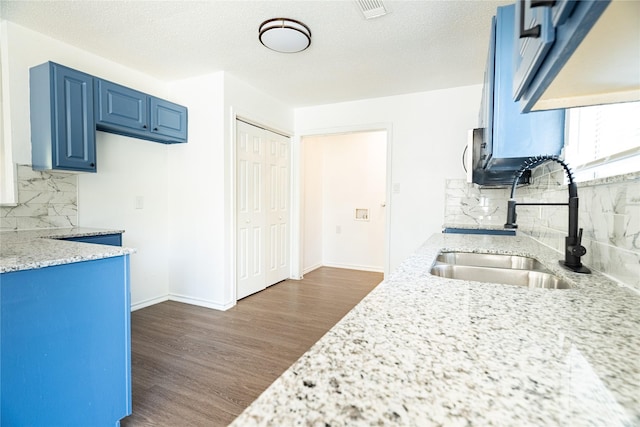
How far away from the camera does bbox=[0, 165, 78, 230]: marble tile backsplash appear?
2.27m

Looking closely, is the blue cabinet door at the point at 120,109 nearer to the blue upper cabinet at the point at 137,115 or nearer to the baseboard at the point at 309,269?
the blue upper cabinet at the point at 137,115

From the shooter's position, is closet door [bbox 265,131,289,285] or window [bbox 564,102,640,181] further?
closet door [bbox 265,131,289,285]

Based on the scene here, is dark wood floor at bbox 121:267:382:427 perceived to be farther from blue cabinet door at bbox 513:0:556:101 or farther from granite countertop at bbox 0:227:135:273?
blue cabinet door at bbox 513:0:556:101

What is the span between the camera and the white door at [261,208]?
11.2ft

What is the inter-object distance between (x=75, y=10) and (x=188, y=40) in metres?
0.72

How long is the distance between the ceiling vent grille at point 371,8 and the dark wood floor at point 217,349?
2.43 m

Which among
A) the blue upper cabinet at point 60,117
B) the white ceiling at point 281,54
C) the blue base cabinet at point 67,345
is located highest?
the white ceiling at point 281,54

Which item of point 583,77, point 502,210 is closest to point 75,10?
point 583,77

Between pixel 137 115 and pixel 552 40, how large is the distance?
3.12 metres

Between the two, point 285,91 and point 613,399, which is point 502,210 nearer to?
point 285,91

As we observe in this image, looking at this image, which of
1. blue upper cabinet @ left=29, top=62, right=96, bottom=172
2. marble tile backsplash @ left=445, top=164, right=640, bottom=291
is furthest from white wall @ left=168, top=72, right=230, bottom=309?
marble tile backsplash @ left=445, top=164, right=640, bottom=291

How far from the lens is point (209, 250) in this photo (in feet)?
10.4

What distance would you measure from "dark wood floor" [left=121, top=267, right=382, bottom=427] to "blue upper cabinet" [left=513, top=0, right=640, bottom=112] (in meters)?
1.89

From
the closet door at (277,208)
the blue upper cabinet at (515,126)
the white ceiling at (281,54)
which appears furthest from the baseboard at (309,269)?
the blue upper cabinet at (515,126)
